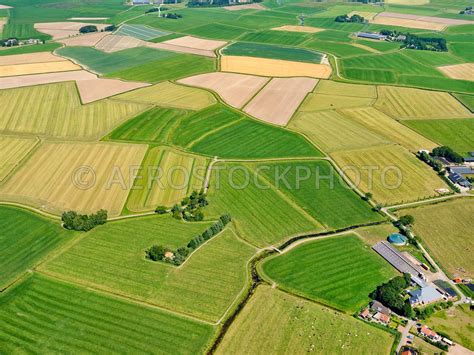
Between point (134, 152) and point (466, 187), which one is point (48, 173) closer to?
point (134, 152)

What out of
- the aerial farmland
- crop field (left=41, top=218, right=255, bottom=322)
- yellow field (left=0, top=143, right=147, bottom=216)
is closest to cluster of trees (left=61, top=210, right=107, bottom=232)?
the aerial farmland

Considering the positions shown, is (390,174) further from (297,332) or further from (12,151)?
(12,151)

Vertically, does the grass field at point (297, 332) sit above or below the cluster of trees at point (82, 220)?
below

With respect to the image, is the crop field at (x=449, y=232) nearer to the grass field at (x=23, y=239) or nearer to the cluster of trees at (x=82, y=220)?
the cluster of trees at (x=82, y=220)

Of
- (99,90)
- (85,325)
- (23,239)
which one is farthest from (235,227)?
(99,90)

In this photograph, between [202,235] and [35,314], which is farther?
[202,235]

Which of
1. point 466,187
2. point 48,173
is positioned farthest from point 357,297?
point 48,173

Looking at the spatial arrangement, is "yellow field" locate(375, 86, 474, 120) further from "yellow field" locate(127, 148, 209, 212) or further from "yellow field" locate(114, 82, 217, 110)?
"yellow field" locate(127, 148, 209, 212)

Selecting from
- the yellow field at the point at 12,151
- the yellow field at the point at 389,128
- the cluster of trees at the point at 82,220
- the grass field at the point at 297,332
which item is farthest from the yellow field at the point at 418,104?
the yellow field at the point at 12,151

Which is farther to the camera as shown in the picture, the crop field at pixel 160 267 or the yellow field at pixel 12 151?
the yellow field at pixel 12 151
